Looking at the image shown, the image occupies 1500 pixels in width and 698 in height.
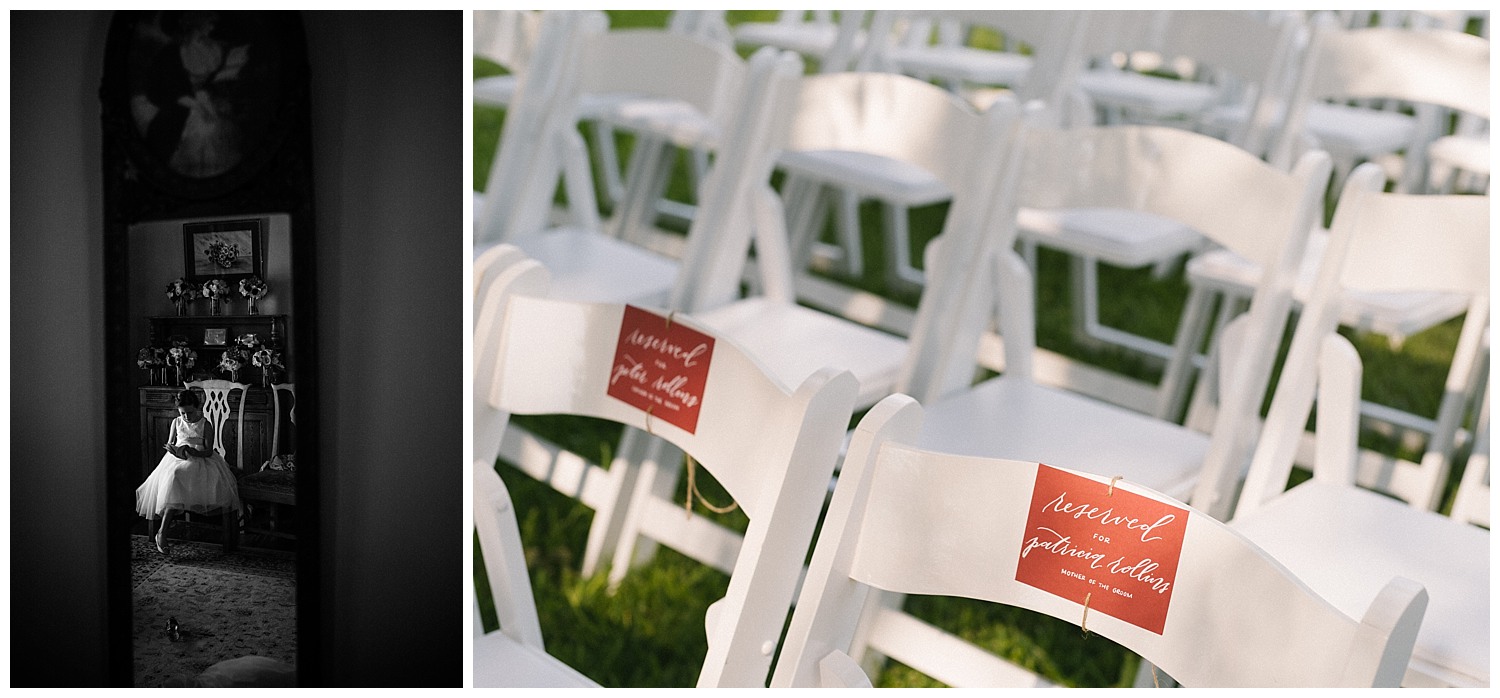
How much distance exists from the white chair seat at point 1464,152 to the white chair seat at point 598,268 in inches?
63.1

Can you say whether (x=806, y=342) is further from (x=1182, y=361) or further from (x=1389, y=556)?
(x=1182, y=361)

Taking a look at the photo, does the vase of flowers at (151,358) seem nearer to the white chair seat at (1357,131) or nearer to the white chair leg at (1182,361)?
the white chair leg at (1182,361)

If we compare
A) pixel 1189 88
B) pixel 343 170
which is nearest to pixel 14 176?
pixel 343 170

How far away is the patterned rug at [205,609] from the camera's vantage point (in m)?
0.94

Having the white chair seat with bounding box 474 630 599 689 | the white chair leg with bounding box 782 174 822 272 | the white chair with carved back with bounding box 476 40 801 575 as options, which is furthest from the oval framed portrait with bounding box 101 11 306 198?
the white chair leg with bounding box 782 174 822 272

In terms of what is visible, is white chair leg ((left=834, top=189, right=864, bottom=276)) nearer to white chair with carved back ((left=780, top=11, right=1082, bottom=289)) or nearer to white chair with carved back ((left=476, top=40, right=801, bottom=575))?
white chair with carved back ((left=780, top=11, right=1082, bottom=289))

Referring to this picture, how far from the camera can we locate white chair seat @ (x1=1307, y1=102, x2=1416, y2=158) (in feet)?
9.66

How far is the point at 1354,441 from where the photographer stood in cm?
156

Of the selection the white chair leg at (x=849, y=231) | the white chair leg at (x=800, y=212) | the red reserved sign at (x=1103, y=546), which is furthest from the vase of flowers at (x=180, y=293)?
the white chair leg at (x=849, y=231)

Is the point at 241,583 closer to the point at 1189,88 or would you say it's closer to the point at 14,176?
the point at 14,176

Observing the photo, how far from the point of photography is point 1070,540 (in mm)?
980

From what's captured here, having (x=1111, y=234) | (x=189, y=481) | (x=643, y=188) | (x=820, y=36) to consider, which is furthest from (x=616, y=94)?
(x=820, y=36)

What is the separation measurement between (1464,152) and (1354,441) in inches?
54.9

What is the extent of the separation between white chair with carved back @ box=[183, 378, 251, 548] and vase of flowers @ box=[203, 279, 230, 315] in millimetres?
50
